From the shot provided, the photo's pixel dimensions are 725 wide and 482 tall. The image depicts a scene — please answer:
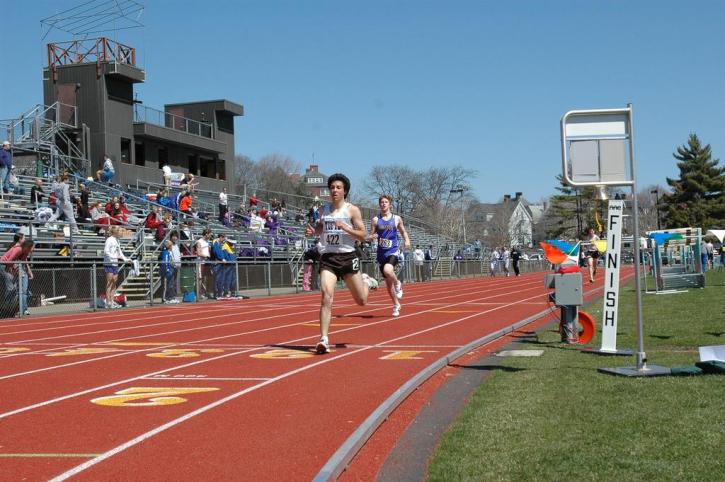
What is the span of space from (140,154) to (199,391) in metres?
38.7

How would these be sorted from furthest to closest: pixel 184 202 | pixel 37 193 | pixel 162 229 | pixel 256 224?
1. pixel 256 224
2. pixel 184 202
3. pixel 37 193
4. pixel 162 229

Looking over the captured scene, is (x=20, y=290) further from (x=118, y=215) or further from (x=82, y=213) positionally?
(x=118, y=215)

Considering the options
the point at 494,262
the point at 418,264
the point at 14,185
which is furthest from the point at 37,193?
the point at 494,262

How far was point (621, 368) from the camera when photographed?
807 cm

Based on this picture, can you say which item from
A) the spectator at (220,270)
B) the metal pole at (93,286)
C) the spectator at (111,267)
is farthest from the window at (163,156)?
the metal pole at (93,286)

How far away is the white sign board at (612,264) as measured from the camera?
882cm

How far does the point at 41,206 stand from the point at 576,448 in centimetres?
2455

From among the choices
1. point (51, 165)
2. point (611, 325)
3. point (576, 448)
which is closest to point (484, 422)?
point (576, 448)

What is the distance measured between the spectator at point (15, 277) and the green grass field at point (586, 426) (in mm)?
13138

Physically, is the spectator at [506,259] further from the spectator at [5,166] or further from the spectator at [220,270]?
the spectator at [5,166]

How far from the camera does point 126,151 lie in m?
43.0

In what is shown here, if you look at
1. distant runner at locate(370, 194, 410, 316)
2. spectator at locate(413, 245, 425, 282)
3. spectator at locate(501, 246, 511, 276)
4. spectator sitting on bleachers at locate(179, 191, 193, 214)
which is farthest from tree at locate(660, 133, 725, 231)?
distant runner at locate(370, 194, 410, 316)

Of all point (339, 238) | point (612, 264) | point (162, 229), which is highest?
point (162, 229)

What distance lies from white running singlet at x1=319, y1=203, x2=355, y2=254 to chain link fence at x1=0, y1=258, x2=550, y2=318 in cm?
1088
